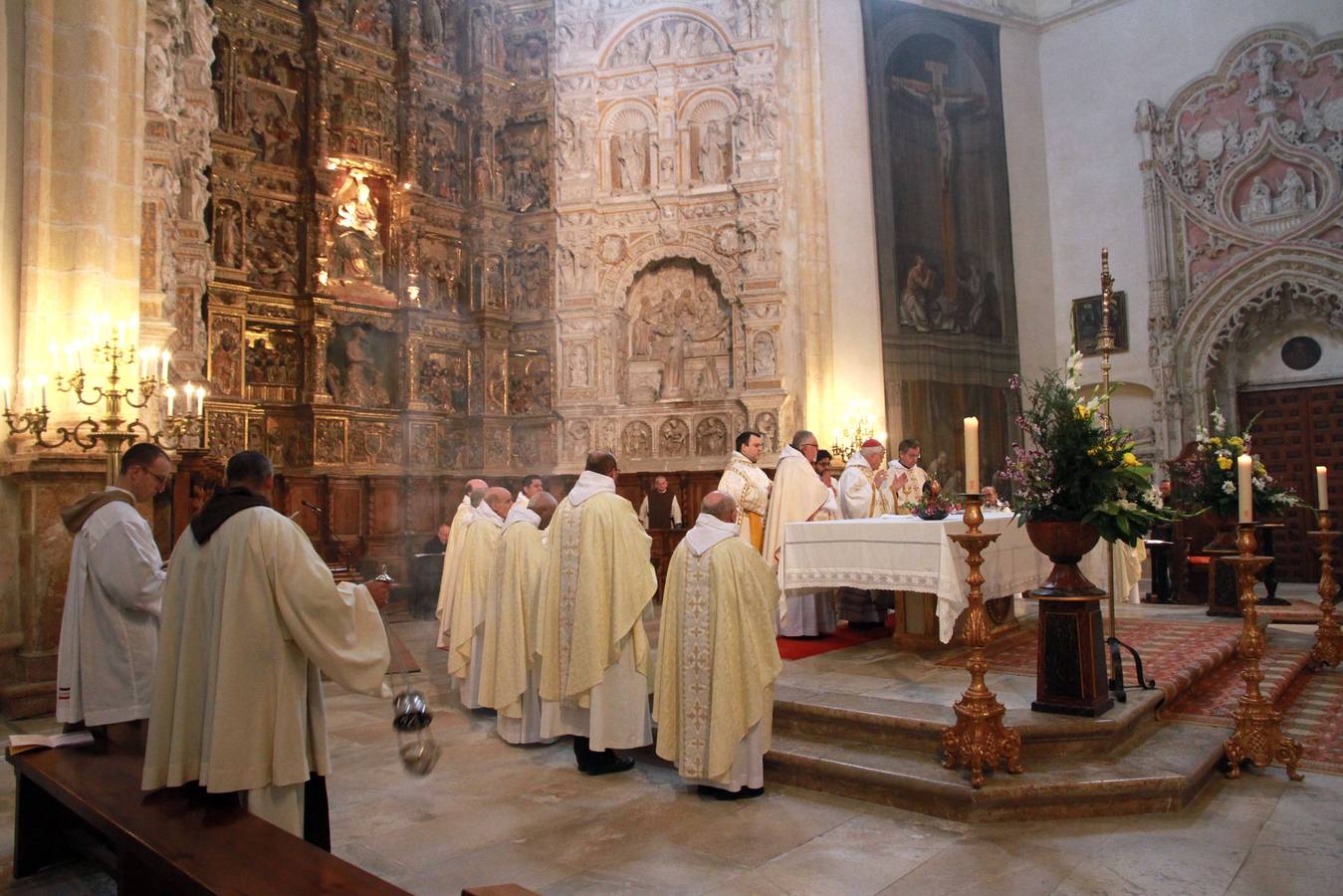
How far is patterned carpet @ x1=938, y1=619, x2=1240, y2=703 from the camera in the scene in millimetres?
6453

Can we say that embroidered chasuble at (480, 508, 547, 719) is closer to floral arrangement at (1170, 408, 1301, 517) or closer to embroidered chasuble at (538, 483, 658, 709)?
embroidered chasuble at (538, 483, 658, 709)

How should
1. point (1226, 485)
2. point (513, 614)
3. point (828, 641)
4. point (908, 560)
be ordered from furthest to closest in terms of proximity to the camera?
point (1226, 485), point (828, 641), point (908, 560), point (513, 614)

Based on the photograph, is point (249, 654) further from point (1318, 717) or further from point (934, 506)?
point (1318, 717)

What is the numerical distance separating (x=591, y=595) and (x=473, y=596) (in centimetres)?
216

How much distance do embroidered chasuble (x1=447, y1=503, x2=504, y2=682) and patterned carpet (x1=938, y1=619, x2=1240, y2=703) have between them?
139 inches

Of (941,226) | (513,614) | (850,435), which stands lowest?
(513,614)

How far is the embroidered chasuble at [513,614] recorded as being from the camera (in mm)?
6172

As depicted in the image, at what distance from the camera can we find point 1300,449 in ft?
46.3

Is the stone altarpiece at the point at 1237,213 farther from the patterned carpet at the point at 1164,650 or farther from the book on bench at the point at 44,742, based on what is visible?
the book on bench at the point at 44,742

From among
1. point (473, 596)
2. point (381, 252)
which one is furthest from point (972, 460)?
point (381, 252)

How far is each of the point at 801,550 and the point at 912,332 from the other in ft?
27.5

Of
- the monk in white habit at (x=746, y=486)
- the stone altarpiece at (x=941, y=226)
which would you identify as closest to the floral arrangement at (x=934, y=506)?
the monk in white habit at (x=746, y=486)

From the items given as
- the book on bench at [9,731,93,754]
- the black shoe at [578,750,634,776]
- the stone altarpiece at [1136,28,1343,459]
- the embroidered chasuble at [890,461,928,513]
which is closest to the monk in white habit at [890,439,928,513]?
the embroidered chasuble at [890,461,928,513]

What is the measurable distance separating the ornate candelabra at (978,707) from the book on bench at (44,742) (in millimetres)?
4200
